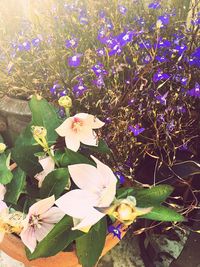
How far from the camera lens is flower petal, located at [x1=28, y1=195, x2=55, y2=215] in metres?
0.88

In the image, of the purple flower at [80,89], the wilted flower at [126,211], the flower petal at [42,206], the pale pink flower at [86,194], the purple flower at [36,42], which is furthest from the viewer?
the purple flower at [36,42]

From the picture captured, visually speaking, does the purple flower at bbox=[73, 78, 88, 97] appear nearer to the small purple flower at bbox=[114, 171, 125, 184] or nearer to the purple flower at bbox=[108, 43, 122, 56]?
the purple flower at bbox=[108, 43, 122, 56]

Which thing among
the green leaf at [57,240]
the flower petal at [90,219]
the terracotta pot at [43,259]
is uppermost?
the flower petal at [90,219]

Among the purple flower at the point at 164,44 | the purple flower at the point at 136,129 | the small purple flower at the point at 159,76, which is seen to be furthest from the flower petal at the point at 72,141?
the purple flower at the point at 164,44

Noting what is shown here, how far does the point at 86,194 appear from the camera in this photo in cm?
78

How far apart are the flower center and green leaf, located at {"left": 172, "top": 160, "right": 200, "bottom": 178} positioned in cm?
36

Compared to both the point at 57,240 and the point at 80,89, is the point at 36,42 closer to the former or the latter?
the point at 80,89

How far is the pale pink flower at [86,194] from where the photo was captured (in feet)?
2.41

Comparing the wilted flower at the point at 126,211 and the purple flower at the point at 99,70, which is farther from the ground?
the wilted flower at the point at 126,211

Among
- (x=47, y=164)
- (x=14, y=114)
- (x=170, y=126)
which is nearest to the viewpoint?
(x=47, y=164)

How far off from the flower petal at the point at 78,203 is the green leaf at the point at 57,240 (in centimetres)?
17

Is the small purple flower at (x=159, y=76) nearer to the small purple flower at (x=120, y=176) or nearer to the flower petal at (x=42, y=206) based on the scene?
the small purple flower at (x=120, y=176)

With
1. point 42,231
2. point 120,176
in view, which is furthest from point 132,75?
point 42,231

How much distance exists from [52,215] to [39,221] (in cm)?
3
